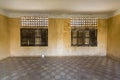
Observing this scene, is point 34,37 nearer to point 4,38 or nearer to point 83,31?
point 4,38

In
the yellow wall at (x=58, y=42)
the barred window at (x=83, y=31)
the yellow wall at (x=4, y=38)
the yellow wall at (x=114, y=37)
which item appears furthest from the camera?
the barred window at (x=83, y=31)

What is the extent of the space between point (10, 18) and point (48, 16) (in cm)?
225

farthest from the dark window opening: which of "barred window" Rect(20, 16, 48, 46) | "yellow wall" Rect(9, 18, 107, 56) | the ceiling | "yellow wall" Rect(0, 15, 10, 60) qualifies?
the ceiling

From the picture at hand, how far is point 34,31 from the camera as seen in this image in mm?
10328

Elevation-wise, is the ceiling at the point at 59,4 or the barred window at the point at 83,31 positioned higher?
the ceiling at the point at 59,4

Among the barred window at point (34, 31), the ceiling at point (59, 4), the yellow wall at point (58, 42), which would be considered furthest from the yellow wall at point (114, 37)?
the barred window at point (34, 31)

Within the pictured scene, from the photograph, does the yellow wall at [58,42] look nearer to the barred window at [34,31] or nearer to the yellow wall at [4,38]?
the barred window at [34,31]

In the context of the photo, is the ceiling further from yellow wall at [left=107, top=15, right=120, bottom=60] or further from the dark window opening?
the dark window opening

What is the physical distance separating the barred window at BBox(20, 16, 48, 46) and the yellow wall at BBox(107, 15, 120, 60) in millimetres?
3764

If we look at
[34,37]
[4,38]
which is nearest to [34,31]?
[34,37]

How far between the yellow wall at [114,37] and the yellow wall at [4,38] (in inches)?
233

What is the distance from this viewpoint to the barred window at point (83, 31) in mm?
10445

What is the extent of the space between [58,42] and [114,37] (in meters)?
3.26

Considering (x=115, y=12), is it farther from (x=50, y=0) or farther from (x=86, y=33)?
(x=50, y=0)
